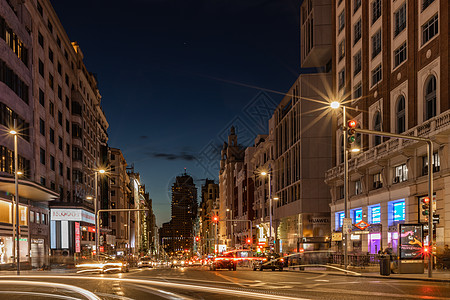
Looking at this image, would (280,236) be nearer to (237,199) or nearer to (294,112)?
(294,112)

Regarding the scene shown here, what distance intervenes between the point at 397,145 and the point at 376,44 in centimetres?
1232

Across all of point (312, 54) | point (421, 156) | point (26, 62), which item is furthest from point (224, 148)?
point (421, 156)

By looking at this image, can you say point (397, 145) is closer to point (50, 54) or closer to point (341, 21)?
point (341, 21)

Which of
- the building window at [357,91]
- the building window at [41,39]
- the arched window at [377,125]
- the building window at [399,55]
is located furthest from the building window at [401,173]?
the building window at [41,39]

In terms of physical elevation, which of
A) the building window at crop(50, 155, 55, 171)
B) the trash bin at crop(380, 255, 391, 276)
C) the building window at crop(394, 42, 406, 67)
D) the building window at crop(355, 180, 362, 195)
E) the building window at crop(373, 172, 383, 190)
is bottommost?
the trash bin at crop(380, 255, 391, 276)

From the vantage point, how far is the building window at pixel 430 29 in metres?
37.5

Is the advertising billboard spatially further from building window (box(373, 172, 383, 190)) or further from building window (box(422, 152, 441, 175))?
building window (box(373, 172, 383, 190))

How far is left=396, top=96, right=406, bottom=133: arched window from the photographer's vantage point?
43094mm

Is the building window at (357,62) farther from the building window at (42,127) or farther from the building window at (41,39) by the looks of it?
the building window at (41,39)

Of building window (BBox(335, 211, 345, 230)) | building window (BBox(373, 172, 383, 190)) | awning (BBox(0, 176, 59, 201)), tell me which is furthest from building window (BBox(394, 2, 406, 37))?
awning (BBox(0, 176, 59, 201))

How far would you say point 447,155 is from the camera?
34.8 m

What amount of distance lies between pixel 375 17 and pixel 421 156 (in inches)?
631

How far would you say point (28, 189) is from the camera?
4831 cm

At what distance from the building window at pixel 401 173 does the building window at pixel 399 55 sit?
839 centimetres
